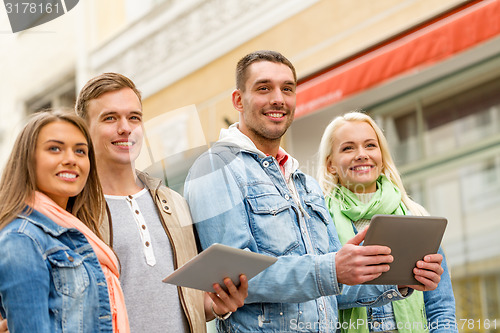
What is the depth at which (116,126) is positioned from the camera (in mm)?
2725

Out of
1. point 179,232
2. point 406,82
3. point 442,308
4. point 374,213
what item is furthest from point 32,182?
point 406,82

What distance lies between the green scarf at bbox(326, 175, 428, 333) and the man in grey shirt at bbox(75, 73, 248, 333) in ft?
2.38

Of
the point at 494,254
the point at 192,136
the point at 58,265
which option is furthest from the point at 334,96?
the point at 58,265

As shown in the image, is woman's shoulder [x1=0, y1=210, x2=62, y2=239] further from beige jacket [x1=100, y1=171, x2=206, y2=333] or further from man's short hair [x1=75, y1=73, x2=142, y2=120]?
man's short hair [x1=75, y1=73, x2=142, y2=120]

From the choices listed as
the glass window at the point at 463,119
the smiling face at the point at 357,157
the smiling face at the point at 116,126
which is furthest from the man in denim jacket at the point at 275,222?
the glass window at the point at 463,119

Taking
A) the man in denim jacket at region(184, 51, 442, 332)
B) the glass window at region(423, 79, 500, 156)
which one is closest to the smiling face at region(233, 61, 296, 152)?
the man in denim jacket at region(184, 51, 442, 332)

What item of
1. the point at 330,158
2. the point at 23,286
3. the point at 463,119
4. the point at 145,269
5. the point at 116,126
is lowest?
the point at 23,286

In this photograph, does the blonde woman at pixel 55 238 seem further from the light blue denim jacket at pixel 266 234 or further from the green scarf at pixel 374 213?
the green scarf at pixel 374 213

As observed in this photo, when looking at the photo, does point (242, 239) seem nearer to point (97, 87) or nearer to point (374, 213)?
point (97, 87)

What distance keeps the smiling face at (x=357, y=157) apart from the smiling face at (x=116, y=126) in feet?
3.47

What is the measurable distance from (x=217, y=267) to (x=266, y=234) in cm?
40

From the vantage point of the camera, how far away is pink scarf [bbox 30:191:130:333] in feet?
7.79

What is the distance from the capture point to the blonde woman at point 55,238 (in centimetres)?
219

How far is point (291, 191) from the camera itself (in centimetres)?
298
